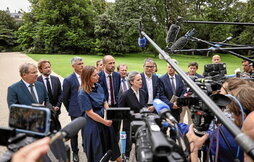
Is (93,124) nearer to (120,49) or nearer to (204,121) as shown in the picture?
(204,121)

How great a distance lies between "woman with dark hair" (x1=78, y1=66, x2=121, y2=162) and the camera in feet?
10.5

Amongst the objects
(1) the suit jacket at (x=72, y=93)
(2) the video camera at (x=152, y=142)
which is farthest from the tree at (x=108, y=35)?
(2) the video camera at (x=152, y=142)

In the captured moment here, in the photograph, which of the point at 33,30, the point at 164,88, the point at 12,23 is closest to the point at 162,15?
the point at 33,30

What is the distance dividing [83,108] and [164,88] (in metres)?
2.23

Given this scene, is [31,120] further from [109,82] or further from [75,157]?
[109,82]

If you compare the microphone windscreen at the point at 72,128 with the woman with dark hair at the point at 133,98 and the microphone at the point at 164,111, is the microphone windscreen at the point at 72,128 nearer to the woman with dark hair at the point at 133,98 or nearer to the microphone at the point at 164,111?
the microphone at the point at 164,111

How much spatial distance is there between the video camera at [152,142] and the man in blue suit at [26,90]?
2159 mm

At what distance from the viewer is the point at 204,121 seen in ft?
5.35

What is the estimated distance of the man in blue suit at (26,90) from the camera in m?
3.27

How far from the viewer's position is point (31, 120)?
1.10 m

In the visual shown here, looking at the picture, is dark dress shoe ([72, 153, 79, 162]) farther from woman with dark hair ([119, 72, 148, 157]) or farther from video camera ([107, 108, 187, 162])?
video camera ([107, 108, 187, 162])

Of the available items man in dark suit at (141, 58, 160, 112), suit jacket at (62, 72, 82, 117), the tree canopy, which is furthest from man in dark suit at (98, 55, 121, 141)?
the tree canopy

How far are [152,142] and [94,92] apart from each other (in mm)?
2600

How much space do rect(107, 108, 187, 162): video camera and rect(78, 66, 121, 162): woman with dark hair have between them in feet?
4.93
